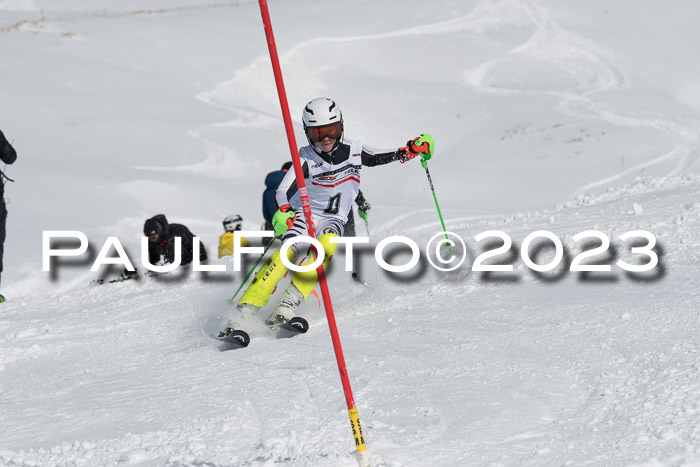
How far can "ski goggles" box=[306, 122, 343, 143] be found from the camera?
6340 mm

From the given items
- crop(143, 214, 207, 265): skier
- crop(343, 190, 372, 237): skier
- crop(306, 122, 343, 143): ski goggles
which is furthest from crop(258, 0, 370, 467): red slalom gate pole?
crop(143, 214, 207, 265): skier

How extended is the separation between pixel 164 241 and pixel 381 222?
418 centimetres

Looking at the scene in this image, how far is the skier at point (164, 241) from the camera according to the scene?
1008cm

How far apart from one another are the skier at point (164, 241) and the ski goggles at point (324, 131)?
4.17 metres

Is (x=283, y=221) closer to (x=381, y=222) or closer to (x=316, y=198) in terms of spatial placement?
(x=316, y=198)

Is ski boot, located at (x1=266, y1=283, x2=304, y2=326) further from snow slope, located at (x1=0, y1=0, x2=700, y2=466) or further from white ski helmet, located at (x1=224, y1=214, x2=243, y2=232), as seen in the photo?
white ski helmet, located at (x1=224, y1=214, x2=243, y2=232)

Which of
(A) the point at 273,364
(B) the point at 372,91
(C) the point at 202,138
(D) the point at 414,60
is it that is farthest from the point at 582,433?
(D) the point at 414,60

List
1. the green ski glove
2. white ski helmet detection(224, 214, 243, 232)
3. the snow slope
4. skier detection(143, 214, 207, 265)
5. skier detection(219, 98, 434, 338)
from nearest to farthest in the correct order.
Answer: the snow slope < the green ski glove < skier detection(219, 98, 434, 338) < skier detection(143, 214, 207, 265) < white ski helmet detection(224, 214, 243, 232)

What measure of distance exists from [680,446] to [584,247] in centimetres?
416

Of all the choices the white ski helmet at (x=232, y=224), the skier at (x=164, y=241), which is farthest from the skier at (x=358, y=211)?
the white ski helmet at (x=232, y=224)

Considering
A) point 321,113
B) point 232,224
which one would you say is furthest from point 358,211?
point 232,224

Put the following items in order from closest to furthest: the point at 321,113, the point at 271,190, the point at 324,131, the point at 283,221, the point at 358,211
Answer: the point at 283,221, the point at 321,113, the point at 324,131, the point at 358,211, the point at 271,190

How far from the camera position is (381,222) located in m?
13.4

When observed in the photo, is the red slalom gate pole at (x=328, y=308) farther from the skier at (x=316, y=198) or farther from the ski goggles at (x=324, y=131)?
the ski goggles at (x=324, y=131)
